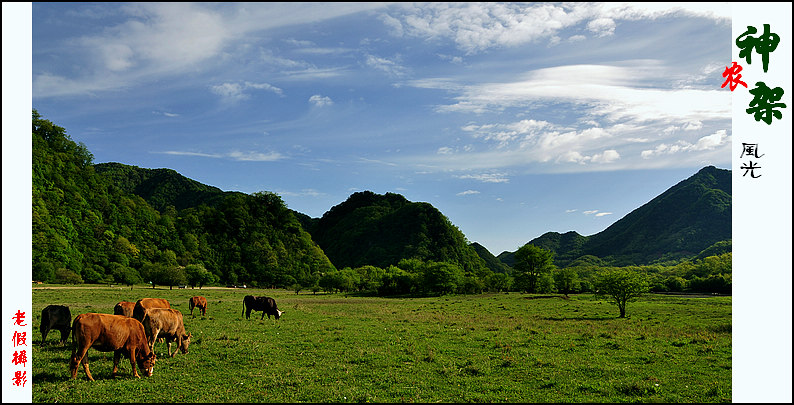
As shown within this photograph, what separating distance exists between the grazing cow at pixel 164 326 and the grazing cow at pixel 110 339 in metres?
2.62

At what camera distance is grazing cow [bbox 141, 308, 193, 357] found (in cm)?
1633

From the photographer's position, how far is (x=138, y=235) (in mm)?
120375

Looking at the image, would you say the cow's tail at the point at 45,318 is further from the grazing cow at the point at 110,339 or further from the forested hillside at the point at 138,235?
the forested hillside at the point at 138,235

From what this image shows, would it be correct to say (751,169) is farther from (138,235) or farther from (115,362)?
(138,235)

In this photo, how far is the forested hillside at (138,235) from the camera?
95.0 metres

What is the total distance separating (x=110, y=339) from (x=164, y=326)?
13.0 ft

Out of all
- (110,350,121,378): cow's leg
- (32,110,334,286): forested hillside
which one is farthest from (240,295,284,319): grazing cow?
(32,110,334,286): forested hillside

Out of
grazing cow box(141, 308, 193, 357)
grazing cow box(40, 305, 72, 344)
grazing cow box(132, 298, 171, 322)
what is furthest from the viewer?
grazing cow box(132, 298, 171, 322)

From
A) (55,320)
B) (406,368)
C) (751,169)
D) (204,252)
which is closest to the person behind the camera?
(751,169)

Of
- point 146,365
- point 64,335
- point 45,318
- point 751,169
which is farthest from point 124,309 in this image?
point 751,169

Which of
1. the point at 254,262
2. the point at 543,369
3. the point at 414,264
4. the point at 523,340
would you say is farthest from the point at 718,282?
the point at 254,262

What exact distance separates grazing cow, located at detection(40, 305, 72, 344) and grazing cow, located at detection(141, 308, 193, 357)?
549 centimetres

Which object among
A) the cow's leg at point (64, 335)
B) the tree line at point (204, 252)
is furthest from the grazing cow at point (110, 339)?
the tree line at point (204, 252)

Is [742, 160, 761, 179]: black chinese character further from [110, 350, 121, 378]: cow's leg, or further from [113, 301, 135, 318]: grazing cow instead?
[113, 301, 135, 318]: grazing cow
